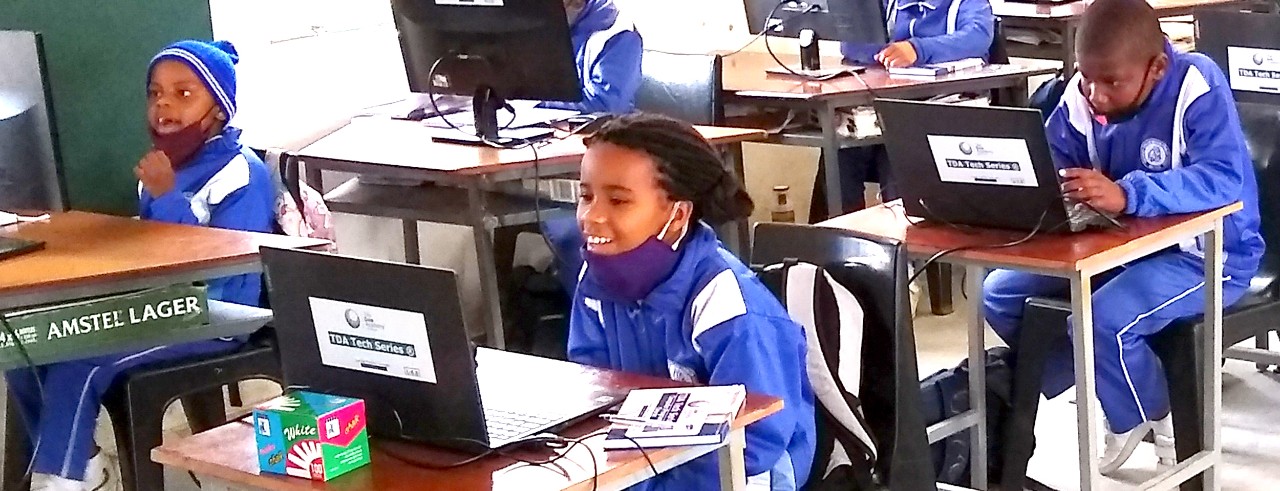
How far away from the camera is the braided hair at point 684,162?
6.82ft

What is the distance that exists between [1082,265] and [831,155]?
5.28ft

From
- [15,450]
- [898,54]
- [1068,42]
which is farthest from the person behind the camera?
[1068,42]

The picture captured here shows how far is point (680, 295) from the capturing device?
78.5 inches

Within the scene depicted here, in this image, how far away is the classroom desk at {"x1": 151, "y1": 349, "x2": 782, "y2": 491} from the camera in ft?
5.42

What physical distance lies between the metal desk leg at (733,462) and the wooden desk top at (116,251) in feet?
3.18

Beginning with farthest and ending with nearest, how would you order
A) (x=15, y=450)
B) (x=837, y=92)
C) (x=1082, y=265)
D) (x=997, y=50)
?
1. (x=997, y=50)
2. (x=837, y=92)
3. (x=15, y=450)
4. (x=1082, y=265)

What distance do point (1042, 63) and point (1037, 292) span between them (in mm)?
1690

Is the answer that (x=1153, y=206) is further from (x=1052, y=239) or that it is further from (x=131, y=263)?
(x=131, y=263)

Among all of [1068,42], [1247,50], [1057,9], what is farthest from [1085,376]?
[1057,9]

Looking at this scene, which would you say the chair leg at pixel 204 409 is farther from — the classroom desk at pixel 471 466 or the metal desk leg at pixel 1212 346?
the metal desk leg at pixel 1212 346

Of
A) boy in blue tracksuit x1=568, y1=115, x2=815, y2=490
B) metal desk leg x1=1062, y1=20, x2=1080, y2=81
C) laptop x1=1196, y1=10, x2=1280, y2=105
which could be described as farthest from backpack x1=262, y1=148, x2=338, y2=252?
metal desk leg x1=1062, y1=20, x2=1080, y2=81

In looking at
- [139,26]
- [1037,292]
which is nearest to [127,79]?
[139,26]

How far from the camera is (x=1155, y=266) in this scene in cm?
291

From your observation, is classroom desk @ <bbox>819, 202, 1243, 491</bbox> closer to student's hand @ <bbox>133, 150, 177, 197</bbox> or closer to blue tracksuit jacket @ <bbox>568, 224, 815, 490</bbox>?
blue tracksuit jacket @ <bbox>568, 224, 815, 490</bbox>
